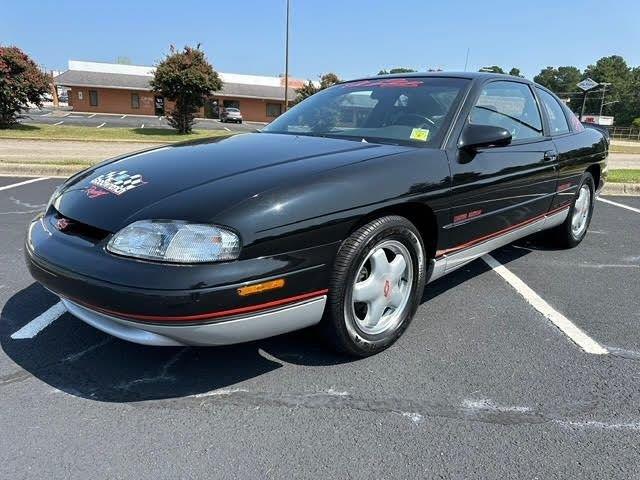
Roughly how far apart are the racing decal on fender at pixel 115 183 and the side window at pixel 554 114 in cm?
339

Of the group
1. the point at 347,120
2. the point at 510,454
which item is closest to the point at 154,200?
the point at 347,120

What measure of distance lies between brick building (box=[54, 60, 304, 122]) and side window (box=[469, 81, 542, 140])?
41.6m

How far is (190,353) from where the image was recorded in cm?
287

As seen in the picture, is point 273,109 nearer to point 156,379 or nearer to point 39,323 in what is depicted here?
point 39,323

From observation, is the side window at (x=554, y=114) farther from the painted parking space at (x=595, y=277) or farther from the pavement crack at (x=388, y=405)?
the pavement crack at (x=388, y=405)

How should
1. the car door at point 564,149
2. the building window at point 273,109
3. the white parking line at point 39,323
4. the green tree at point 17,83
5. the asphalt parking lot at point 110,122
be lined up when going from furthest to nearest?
1. the building window at point 273,109
2. the asphalt parking lot at point 110,122
3. the green tree at point 17,83
4. the car door at point 564,149
5. the white parking line at point 39,323

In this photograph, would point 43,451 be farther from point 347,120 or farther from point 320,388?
point 347,120

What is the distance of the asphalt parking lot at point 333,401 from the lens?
2059 millimetres

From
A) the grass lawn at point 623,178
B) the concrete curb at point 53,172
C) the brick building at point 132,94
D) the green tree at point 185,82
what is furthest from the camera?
the brick building at point 132,94

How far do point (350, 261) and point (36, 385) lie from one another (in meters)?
1.63

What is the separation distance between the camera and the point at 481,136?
307cm

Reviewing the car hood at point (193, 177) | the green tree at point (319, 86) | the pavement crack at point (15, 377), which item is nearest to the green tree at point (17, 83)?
the green tree at point (319, 86)

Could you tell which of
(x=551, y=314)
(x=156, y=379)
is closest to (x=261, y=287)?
(x=156, y=379)

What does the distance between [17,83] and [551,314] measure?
19.6m
